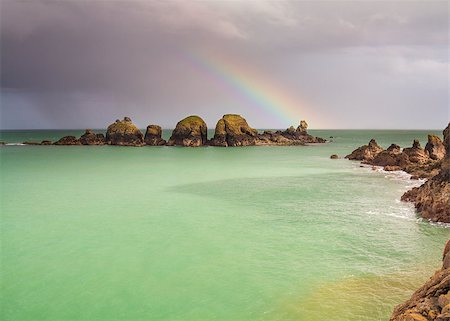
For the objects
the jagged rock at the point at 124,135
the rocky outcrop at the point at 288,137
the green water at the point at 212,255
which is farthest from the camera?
the rocky outcrop at the point at 288,137

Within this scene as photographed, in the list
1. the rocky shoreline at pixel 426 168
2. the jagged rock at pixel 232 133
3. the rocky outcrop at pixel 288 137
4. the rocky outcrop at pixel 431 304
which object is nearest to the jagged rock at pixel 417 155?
the rocky shoreline at pixel 426 168

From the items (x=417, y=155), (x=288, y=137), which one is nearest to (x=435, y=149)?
(x=417, y=155)

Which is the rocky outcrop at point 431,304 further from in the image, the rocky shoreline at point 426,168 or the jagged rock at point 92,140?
the jagged rock at point 92,140

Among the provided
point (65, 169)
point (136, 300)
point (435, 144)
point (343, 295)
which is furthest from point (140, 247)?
point (435, 144)

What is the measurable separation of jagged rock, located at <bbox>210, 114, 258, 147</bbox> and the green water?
264 feet

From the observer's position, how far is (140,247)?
630 inches

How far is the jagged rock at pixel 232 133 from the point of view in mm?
110062

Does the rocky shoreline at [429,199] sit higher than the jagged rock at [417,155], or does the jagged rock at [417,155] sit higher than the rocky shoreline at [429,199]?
the jagged rock at [417,155]

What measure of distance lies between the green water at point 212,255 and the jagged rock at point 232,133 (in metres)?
80.5

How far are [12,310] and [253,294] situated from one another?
7.42 m

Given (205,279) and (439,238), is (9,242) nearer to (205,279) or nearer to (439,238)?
(205,279)

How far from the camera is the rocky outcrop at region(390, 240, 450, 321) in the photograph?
21.4ft

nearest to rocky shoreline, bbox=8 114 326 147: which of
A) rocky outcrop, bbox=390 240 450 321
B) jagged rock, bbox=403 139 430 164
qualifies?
jagged rock, bbox=403 139 430 164

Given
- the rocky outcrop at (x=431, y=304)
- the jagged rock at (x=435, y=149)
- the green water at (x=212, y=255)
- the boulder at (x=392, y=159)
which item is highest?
the jagged rock at (x=435, y=149)
